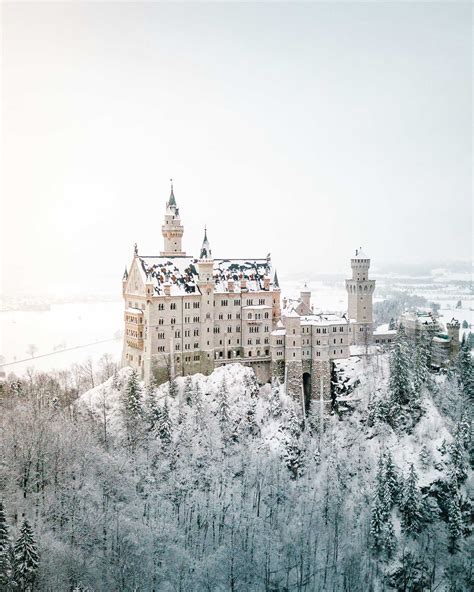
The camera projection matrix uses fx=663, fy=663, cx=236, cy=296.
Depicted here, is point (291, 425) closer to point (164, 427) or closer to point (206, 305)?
point (164, 427)

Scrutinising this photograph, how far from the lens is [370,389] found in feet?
294

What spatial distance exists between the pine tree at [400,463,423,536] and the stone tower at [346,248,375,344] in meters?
25.9

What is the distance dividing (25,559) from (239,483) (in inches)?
1096

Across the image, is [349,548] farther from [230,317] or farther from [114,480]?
[230,317]

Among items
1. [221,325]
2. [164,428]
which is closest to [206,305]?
[221,325]

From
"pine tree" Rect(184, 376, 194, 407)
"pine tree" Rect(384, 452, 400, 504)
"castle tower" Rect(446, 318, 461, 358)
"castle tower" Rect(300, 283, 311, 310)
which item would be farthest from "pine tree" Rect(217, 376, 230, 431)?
"castle tower" Rect(446, 318, 461, 358)

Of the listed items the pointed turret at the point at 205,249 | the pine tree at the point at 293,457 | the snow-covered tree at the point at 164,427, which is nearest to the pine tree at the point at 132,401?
the snow-covered tree at the point at 164,427

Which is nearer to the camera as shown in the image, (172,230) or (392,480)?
(392,480)

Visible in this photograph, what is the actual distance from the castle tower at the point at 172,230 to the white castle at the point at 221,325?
2054mm

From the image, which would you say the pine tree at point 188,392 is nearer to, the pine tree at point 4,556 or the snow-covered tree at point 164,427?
the snow-covered tree at point 164,427

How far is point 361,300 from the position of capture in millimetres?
98938

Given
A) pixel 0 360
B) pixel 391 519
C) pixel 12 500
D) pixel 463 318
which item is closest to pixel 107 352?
pixel 0 360

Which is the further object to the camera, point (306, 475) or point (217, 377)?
point (217, 377)

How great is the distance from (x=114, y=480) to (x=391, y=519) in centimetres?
3233
